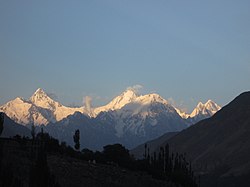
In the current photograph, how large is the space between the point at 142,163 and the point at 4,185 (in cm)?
6185

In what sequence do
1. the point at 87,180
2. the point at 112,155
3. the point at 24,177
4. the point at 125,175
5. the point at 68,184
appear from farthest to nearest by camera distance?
the point at 112,155, the point at 125,175, the point at 87,180, the point at 68,184, the point at 24,177

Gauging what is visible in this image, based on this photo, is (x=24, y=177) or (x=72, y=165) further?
(x=72, y=165)

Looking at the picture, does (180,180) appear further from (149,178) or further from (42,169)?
(42,169)

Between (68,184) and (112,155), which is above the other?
(112,155)

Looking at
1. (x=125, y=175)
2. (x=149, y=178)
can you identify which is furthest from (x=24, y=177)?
(x=149, y=178)

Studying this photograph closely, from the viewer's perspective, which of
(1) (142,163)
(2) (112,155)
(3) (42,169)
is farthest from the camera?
(2) (112,155)

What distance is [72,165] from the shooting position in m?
85.8

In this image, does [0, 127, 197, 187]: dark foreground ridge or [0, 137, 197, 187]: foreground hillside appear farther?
[0, 127, 197, 187]: dark foreground ridge

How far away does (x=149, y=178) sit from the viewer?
102 m

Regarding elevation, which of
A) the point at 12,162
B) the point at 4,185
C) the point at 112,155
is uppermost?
the point at 112,155

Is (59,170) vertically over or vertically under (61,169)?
under

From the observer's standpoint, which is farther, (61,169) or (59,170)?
(61,169)

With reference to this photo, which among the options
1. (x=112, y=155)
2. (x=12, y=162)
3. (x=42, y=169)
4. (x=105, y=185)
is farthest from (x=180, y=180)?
(x=42, y=169)

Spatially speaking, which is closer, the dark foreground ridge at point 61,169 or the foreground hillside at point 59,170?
the foreground hillside at point 59,170
